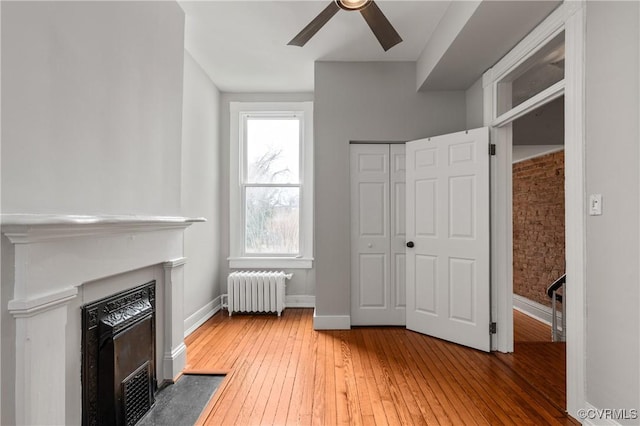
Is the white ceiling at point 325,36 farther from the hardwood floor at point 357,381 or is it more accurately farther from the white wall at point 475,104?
the hardwood floor at point 357,381

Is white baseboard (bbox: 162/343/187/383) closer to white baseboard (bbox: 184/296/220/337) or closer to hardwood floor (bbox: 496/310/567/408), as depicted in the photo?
white baseboard (bbox: 184/296/220/337)

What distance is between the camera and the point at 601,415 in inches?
73.0

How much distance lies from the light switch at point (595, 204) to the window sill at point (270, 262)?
3.21 metres

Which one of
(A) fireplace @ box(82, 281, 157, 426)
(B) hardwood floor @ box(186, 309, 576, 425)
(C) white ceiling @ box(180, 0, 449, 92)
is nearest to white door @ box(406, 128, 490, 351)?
(B) hardwood floor @ box(186, 309, 576, 425)

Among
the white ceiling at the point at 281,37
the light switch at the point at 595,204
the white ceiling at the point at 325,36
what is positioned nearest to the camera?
the light switch at the point at 595,204

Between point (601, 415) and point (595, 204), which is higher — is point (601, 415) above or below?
below

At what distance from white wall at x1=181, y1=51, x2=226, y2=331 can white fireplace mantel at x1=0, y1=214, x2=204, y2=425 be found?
5.72 feet

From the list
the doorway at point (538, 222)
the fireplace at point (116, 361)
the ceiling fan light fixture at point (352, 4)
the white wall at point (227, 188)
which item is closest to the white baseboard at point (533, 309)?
the doorway at point (538, 222)

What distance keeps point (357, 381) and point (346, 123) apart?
2620 mm

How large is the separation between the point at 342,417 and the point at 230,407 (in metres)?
0.74

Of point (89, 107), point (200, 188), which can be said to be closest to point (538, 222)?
point (200, 188)

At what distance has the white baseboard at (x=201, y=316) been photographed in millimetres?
3615

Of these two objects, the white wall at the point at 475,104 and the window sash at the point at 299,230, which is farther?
the window sash at the point at 299,230

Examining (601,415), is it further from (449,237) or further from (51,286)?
(51,286)
